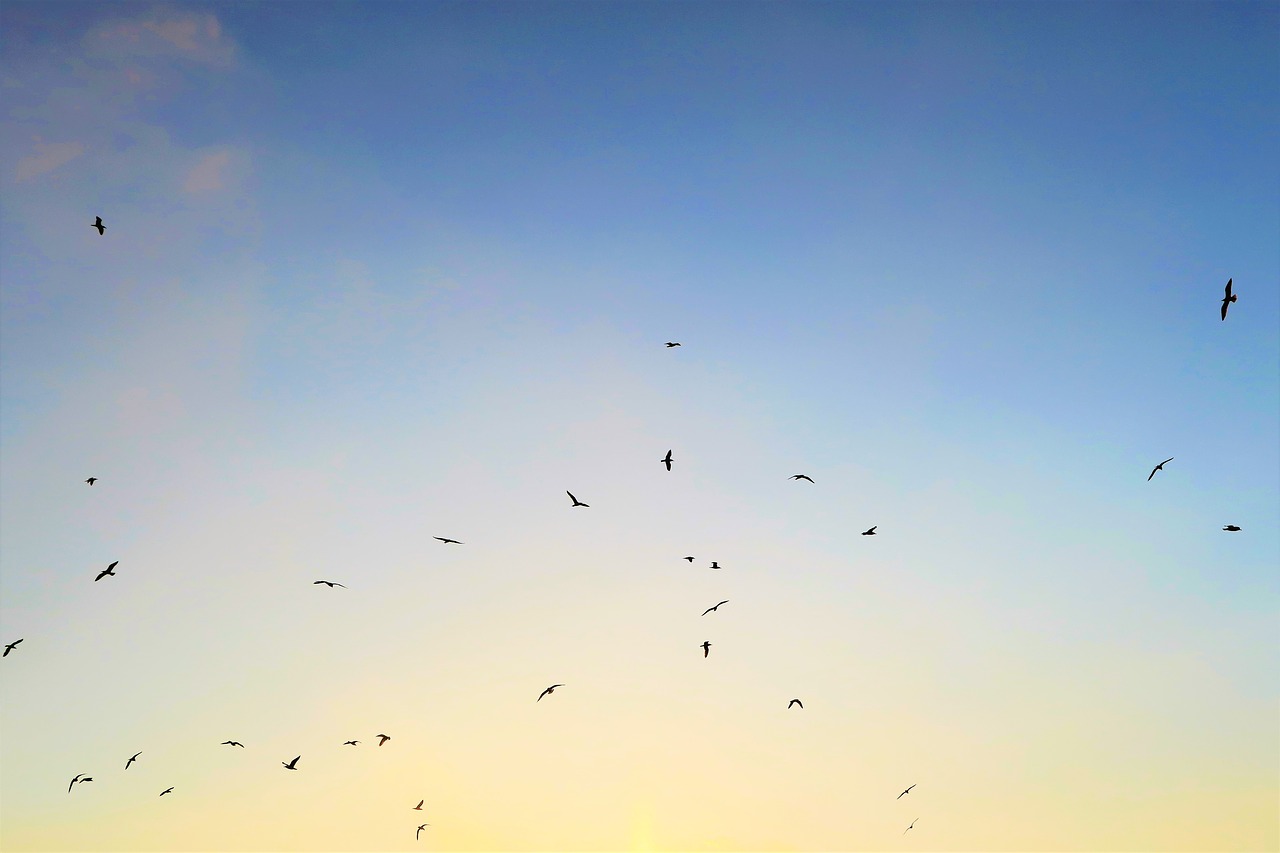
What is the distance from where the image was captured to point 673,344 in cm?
8675

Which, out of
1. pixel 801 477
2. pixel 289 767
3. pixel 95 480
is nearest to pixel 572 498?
pixel 801 477

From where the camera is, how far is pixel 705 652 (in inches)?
3602

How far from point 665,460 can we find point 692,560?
14146 mm

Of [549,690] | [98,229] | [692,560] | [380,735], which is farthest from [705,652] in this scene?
[98,229]

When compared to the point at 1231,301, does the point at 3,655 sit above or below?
below

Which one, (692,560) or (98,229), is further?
(692,560)

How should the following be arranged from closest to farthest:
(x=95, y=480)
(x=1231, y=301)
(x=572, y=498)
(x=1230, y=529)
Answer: (x=1231, y=301) → (x=1230, y=529) → (x=572, y=498) → (x=95, y=480)

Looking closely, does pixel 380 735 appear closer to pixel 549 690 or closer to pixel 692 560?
pixel 549 690

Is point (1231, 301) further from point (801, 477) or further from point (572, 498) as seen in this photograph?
point (572, 498)

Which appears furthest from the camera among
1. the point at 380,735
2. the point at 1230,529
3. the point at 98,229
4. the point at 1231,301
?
the point at 380,735

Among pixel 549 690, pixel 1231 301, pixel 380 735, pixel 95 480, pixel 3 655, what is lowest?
pixel 380 735

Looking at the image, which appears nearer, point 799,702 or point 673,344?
point 673,344

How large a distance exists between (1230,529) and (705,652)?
45571 millimetres

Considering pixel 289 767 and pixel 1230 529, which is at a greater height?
pixel 1230 529
